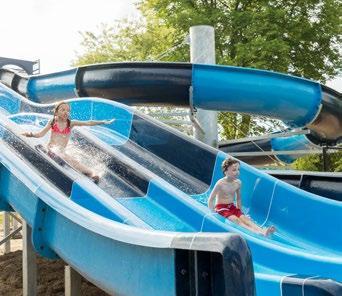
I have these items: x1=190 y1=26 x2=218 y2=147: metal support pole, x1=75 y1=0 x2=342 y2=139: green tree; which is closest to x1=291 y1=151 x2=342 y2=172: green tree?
x1=75 y1=0 x2=342 y2=139: green tree

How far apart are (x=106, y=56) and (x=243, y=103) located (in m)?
16.0

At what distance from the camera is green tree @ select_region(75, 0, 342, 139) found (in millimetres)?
15938

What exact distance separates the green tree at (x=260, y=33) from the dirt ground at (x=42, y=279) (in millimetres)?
9771

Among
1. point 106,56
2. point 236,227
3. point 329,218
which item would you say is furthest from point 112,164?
point 106,56

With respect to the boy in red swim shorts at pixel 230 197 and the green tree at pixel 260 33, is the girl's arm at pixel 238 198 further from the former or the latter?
the green tree at pixel 260 33

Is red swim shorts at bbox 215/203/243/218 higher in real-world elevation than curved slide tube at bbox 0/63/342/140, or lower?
lower

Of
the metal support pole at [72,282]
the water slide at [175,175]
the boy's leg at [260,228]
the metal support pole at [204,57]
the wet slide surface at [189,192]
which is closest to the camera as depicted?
the water slide at [175,175]

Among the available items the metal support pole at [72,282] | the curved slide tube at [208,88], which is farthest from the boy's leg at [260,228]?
the curved slide tube at [208,88]

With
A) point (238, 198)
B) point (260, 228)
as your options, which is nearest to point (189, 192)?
point (238, 198)

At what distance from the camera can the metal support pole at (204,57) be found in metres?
8.60

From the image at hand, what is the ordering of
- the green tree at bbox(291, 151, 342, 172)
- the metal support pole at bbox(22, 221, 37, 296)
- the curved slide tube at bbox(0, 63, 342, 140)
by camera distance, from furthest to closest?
1. the green tree at bbox(291, 151, 342, 172)
2. the curved slide tube at bbox(0, 63, 342, 140)
3. the metal support pole at bbox(22, 221, 37, 296)

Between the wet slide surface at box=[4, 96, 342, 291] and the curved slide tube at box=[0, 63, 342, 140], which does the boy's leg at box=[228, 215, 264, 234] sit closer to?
the wet slide surface at box=[4, 96, 342, 291]

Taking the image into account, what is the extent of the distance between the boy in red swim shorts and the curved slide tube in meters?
2.54

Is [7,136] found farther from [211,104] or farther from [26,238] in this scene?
[211,104]
